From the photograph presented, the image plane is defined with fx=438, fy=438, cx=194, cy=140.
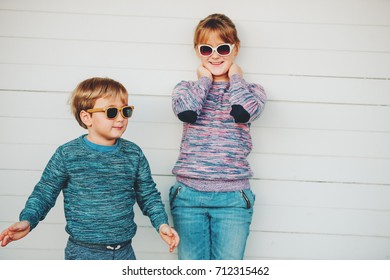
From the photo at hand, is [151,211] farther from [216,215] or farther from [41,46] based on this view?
[41,46]

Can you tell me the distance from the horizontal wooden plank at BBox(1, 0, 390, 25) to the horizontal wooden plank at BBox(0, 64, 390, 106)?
0.34 metres

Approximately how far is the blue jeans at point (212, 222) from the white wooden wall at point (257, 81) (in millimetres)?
421

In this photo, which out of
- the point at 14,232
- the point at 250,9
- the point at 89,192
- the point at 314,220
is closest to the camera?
the point at 14,232

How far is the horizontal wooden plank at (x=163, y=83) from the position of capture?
8.58 feet

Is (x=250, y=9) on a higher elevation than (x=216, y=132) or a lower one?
higher

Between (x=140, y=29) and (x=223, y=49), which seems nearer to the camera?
(x=223, y=49)

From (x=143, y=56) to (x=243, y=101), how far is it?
2.52ft

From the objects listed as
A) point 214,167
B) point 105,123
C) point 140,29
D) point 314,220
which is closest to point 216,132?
point 214,167

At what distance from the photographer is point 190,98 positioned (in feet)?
7.29

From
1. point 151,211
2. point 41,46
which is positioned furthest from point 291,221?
point 41,46

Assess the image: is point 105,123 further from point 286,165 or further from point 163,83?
point 286,165

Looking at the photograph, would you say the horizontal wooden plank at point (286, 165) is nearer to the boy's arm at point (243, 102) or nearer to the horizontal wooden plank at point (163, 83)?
the horizontal wooden plank at point (163, 83)

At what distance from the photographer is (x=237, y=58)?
2.61 meters

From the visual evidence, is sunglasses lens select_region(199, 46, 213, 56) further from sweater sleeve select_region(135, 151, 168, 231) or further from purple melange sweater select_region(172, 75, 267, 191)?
sweater sleeve select_region(135, 151, 168, 231)
